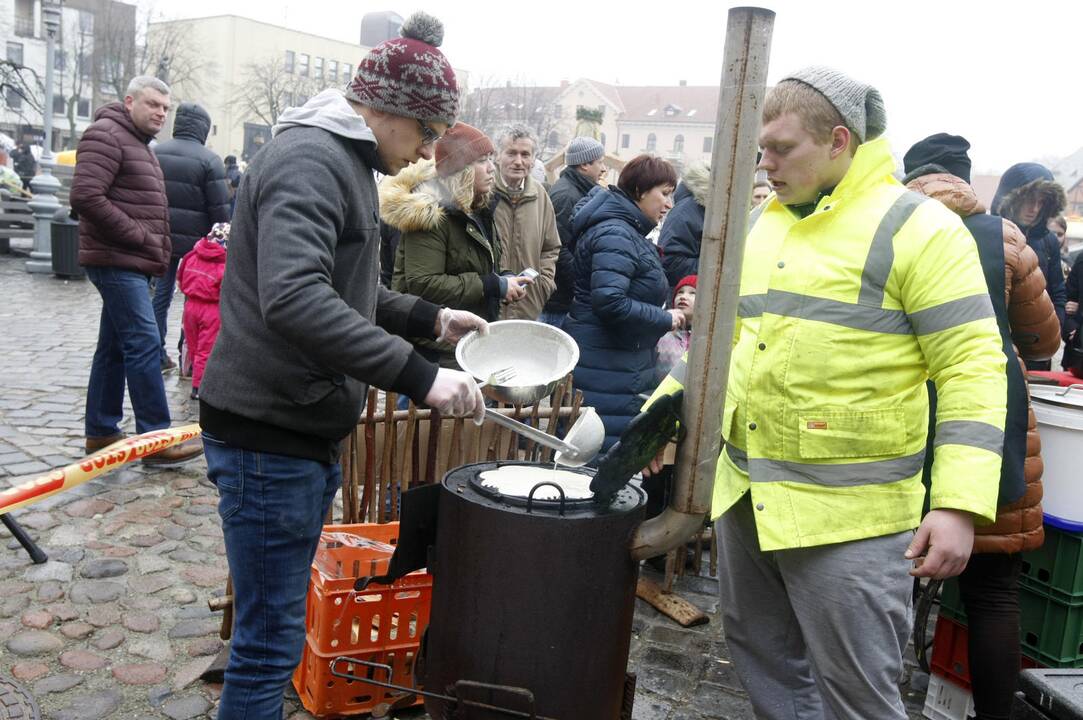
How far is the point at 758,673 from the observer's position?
2557 millimetres

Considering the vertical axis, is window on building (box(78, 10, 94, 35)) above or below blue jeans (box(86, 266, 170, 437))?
above

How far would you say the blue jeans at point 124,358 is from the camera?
520 cm

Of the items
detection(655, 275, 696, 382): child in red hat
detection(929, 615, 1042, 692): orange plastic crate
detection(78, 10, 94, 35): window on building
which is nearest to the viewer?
detection(929, 615, 1042, 692): orange plastic crate

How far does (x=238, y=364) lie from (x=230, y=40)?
7318 cm

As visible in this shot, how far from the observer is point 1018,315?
3174mm

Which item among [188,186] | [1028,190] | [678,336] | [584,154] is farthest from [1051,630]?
[188,186]

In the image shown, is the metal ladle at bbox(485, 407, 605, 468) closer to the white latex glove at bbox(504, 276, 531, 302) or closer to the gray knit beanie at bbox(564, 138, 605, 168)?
the white latex glove at bbox(504, 276, 531, 302)

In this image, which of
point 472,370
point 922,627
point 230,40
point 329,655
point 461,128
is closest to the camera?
point 472,370

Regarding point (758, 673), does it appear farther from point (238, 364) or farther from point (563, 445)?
point (238, 364)

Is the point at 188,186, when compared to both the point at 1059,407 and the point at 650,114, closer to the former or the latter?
the point at 1059,407

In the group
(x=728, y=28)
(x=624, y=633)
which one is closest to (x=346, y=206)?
(x=728, y=28)

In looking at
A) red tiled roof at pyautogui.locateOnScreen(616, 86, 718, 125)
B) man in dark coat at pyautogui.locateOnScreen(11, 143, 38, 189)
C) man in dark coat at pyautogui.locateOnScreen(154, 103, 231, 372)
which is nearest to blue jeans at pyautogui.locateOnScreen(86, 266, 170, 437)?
man in dark coat at pyautogui.locateOnScreen(154, 103, 231, 372)

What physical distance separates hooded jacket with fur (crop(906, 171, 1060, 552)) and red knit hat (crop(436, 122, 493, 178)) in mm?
1974

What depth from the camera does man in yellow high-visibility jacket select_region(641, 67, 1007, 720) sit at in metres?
2.06
